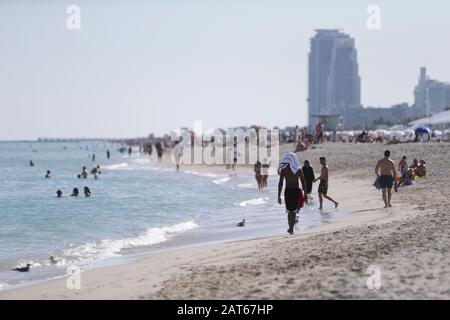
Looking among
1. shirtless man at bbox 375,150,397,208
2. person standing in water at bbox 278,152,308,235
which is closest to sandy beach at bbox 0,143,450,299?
person standing in water at bbox 278,152,308,235

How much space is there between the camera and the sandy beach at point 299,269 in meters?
6.82

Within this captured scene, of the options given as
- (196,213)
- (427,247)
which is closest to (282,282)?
(427,247)

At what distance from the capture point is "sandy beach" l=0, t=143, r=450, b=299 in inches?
268

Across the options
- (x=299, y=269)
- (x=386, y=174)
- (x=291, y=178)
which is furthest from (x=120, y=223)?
(x=299, y=269)

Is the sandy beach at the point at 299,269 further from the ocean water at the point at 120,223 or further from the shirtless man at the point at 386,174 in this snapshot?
the shirtless man at the point at 386,174

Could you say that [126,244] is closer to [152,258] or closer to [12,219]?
[152,258]

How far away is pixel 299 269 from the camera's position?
781cm

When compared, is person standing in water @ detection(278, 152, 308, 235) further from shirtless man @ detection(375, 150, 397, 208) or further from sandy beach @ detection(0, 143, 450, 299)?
shirtless man @ detection(375, 150, 397, 208)

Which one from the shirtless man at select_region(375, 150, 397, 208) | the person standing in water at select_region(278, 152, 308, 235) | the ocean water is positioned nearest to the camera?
the person standing in water at select_region(278, 152, 308, 235)

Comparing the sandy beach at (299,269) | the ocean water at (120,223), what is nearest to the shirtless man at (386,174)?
the ocean water at (120,223)
